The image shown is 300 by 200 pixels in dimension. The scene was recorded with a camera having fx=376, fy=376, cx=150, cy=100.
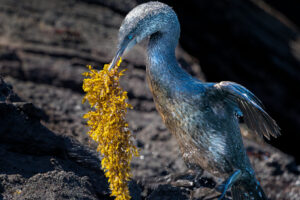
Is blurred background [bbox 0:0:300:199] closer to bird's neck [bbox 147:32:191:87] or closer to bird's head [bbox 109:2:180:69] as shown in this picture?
bird's neck [bbox 147:32:191:87]

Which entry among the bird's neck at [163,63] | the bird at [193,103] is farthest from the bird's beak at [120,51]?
the bird's neck at [163,63]

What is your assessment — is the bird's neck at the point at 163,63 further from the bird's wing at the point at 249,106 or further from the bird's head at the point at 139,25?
the bird's wing at the point at 249,106

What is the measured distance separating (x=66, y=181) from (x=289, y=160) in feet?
13.4

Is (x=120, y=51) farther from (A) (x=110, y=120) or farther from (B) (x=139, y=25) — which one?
(A) (x=110, y=120)

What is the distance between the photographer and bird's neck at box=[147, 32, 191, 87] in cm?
321

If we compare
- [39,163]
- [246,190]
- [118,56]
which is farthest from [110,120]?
[246,190]

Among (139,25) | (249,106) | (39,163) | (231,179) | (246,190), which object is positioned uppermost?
(139,25)

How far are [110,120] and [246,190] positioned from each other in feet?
4.93

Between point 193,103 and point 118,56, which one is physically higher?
point 118,56

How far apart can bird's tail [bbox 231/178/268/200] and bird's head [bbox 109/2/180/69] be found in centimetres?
160

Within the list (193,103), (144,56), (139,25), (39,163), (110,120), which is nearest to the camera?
(110,120)

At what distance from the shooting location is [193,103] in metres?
3.21

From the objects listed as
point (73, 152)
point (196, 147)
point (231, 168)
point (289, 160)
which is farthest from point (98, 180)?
point (289, 160)

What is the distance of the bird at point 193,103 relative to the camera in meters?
3.14
